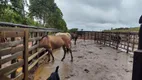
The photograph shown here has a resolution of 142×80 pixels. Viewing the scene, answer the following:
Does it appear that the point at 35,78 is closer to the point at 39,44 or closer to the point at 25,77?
the point at 25,77

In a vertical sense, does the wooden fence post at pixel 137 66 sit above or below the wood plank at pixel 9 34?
below

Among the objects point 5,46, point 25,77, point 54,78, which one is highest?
point 5,46

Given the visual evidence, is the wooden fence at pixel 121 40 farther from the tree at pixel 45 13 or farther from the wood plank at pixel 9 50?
the wood plank at pixel 9 50

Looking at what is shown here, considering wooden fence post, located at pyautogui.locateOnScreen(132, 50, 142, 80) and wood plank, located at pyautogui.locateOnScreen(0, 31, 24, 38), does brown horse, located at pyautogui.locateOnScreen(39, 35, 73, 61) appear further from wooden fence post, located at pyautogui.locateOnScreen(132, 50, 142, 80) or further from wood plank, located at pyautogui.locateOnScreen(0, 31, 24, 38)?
wooden fence post, located at pyautogui.locateOnScreen(132, 50, 142, 80)

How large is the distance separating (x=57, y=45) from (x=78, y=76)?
293cm

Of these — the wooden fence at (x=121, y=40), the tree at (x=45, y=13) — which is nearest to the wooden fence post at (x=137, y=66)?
the wooden fence at (x=121, y=40)

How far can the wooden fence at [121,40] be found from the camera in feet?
39.8

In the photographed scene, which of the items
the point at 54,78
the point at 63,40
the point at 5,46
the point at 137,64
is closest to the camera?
the point at 137,64

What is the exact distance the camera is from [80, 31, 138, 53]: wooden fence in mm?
12117

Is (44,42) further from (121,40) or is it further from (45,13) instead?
(45,13)

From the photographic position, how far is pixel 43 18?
28.4m

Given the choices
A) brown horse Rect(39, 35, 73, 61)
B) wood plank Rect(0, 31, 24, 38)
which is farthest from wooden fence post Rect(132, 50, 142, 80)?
brown horse Rect(39, 35, 73, 61)

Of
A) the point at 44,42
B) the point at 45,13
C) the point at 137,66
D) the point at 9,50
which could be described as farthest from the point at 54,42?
the point at 45,13

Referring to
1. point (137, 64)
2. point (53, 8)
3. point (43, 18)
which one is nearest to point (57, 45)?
point (137, 64)
